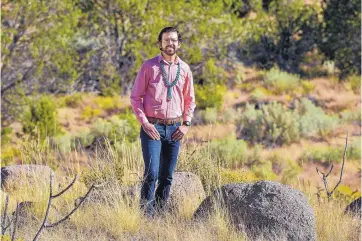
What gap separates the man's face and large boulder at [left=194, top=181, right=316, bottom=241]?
51.1 inches

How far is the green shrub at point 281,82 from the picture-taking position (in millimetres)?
19609

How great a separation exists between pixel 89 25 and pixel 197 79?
376 cm

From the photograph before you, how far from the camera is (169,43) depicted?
5.32 m

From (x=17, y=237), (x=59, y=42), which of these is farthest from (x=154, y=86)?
(x=59, y=42)

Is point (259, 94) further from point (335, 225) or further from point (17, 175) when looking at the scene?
point (335, 225)

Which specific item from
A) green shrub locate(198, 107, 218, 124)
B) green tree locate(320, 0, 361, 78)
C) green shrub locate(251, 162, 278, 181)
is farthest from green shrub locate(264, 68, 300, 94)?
green shrub locate(251, 162, 278, 181)

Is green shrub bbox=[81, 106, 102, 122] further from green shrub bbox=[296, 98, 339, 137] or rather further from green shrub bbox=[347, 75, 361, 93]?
green shrub bbox=[347, 75, 361, 93]

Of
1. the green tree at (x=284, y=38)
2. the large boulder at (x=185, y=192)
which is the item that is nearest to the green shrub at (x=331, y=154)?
the large boulder at (x=185, y=192)

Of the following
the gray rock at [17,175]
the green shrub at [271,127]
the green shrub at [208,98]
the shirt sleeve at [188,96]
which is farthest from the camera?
the green shrub at [208,98]

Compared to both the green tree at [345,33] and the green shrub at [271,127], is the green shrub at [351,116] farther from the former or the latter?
the green tree at [345,33]

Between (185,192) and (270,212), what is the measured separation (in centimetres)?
110

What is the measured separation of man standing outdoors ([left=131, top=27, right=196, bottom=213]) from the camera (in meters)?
5.32

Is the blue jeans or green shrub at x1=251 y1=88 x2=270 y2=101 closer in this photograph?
the blue jeans

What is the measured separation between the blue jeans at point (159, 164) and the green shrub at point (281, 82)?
14198 mm
